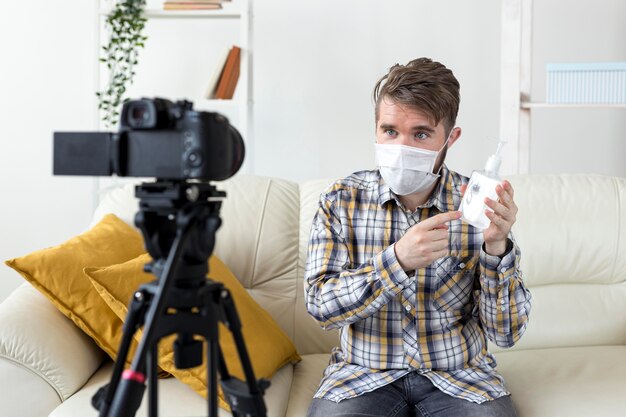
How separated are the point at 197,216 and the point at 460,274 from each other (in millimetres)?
863

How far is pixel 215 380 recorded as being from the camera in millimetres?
987

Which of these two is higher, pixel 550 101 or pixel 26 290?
pixel 550 101

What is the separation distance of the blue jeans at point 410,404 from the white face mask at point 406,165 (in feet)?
1.32

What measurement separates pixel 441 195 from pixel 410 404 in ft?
1.48

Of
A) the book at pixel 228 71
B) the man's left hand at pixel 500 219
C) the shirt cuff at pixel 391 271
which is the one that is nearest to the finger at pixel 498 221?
the man's left hand at pixel 500 219

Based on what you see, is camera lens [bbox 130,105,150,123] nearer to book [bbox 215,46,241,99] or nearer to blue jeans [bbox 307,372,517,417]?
blue jeans [bbox 307,372,517,417]

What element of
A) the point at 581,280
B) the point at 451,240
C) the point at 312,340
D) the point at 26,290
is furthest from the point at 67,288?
the point at 581,280

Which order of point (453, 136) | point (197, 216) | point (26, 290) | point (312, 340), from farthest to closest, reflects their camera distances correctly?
point (312, 340), point (26, 290), point (453, 136), point (197, 216)

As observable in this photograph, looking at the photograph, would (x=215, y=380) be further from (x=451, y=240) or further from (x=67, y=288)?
(x=67, y=288)

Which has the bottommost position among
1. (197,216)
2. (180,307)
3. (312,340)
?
(312,340)

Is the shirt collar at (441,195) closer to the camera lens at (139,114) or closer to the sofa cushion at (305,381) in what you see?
the sofa cushion at (305,381)

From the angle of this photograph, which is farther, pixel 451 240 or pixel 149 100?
pixel 451 240

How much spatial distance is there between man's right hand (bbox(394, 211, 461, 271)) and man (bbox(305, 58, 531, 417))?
0.08 metres

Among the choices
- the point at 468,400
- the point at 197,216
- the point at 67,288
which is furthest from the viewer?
the point at 67,288
